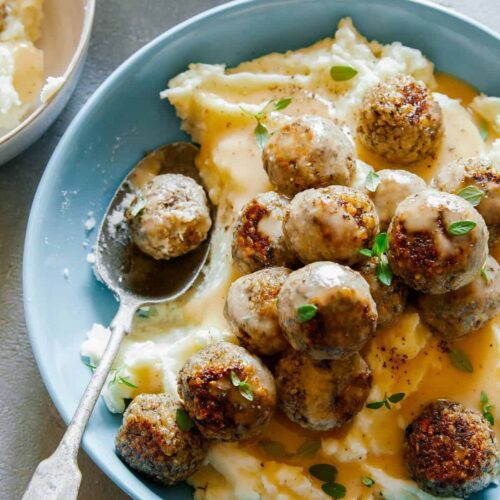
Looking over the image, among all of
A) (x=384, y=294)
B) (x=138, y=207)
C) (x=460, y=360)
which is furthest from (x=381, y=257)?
(x=138, y=207)

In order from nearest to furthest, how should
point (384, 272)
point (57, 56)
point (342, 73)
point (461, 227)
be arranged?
1. point (461, 227)
2. point (384, 272)
3. point (342, 73)
4. point (57, 56)

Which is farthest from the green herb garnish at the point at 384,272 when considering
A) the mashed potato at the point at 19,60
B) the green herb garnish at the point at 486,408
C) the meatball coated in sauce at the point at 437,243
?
the mashed potato at the point at 19,60

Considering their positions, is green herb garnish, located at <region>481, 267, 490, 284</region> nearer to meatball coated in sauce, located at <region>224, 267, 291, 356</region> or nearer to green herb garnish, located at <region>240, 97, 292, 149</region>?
meatball coated in sauce, located at <region>224, 267, 291, 356</region>

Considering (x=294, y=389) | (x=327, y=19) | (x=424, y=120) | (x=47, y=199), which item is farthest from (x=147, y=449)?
(x=327, y=19)

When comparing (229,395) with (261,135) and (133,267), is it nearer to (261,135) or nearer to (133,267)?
(133,267)

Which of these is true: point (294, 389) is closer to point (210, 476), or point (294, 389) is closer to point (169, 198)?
point (210, 476)

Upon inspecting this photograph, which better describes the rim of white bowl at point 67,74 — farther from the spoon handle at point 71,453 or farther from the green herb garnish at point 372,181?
the green herb garnish at point 372,181
